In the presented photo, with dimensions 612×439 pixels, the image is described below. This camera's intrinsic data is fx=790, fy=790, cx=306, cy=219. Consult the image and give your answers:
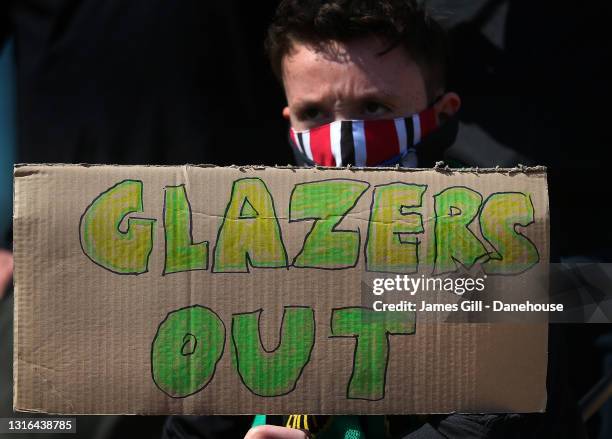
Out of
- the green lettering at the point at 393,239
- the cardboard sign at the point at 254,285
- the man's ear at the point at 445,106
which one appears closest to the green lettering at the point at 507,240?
the cardboard sign at the point at 254,285

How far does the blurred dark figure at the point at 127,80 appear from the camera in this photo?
2395 mm

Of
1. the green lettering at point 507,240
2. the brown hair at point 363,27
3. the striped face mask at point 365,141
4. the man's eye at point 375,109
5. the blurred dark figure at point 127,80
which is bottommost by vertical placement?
the green lettering at point 507,240

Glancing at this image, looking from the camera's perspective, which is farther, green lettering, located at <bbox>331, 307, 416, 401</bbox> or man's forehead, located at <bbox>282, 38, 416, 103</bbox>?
man's forehead, located at <bbox>282, 38, 416, 103</bbox>

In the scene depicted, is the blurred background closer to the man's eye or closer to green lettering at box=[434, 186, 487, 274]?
the man's eye

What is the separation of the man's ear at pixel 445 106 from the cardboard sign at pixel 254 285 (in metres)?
0.48

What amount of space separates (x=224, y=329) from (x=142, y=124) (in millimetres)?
1358

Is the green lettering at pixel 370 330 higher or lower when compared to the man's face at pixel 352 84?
lower

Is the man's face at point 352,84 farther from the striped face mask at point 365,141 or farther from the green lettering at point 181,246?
the green lettering at point 181,246

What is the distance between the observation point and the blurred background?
2301 mm

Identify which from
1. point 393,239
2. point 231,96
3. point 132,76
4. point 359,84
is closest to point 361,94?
point 359,84

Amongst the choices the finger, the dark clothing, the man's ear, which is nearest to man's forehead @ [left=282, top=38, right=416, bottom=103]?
the man's ear

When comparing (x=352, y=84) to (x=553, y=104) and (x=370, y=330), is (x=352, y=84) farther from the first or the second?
(x=553, y=104)

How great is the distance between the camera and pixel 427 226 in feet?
3.98

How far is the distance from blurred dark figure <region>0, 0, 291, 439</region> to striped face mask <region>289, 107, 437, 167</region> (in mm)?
925
